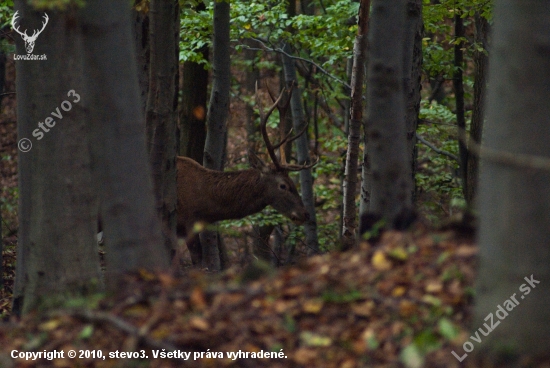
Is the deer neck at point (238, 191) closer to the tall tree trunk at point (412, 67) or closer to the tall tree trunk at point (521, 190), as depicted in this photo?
the tall tree trunk at point (412, 67)

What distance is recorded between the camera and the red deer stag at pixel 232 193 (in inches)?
473

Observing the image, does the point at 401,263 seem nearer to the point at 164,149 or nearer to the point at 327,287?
the point at 327,287

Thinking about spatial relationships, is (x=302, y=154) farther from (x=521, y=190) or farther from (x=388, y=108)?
(x=521, y=190)

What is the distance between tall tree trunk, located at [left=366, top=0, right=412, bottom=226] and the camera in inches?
205

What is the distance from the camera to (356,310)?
4660mm

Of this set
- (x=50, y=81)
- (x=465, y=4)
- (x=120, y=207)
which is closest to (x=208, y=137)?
(x=465, y=4)

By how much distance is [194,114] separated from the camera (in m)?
14.0

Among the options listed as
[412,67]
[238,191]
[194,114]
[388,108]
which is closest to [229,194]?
[238,191]

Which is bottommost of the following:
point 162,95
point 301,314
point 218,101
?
point 301,314

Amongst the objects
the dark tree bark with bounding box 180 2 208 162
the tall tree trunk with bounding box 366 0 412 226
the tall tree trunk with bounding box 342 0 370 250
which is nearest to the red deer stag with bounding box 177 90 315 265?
the tall tree trunk with bounding box 342 0 370 250

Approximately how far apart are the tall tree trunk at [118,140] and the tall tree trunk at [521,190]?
Result: 2580 mm

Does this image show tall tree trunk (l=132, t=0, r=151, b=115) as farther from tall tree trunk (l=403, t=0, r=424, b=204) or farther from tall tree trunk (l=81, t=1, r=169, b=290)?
tall tree trunk (l=81, t=1, r=169, b=290)

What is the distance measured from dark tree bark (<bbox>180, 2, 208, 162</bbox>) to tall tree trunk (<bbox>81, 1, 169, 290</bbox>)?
8.56 m

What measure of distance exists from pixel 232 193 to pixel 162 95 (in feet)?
13.0
